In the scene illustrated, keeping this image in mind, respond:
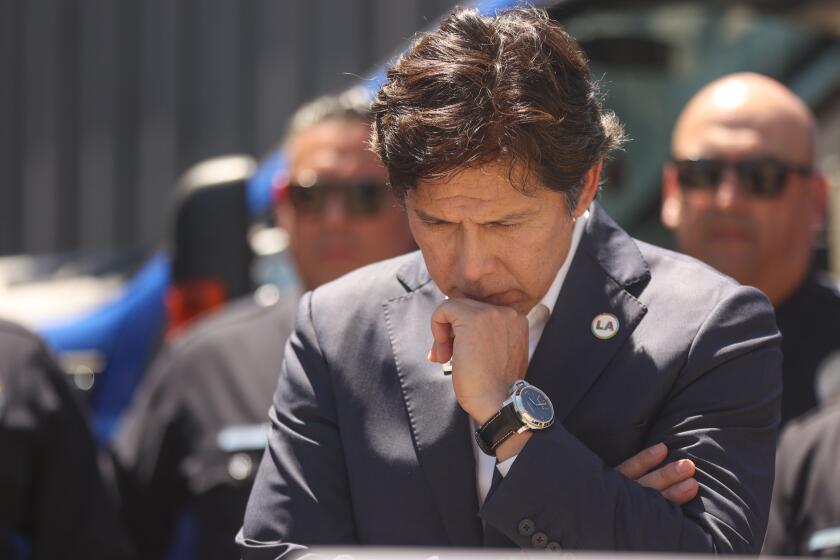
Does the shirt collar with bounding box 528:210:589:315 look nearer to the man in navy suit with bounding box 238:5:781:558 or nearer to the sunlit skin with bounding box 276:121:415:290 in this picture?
the man in navy suit with bounding box 238:5:781:558

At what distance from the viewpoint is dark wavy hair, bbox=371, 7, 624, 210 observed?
1.79 meters

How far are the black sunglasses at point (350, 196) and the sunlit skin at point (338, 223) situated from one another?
1cm

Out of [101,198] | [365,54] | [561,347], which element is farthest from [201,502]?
[101,198]

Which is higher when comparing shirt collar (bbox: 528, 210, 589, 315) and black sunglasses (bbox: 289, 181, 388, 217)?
shirt collar (bbox: 528, 210, 589, 315)

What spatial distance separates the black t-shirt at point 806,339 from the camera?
9.77 feet

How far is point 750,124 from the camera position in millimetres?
3285

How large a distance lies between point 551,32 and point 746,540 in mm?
722

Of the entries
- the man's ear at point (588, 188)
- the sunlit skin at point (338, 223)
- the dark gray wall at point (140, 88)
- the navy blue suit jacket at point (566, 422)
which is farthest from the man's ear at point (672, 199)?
the dark gray wall at point (140, 88)

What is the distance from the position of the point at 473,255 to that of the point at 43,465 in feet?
4.65

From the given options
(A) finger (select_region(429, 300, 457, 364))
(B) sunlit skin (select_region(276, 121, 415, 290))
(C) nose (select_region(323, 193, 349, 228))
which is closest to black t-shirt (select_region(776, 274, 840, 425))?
(B) sunlit skin (select_region(276, 121, 415, 290))

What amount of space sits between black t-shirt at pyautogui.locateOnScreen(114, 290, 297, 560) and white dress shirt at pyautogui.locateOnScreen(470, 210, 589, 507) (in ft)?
4.10

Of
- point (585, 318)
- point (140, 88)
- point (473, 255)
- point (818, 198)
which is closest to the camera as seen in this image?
point (473, 255)

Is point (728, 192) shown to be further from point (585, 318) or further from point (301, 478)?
point (301, 478)

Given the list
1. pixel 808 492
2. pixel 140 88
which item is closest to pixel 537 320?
pixel 808 492
